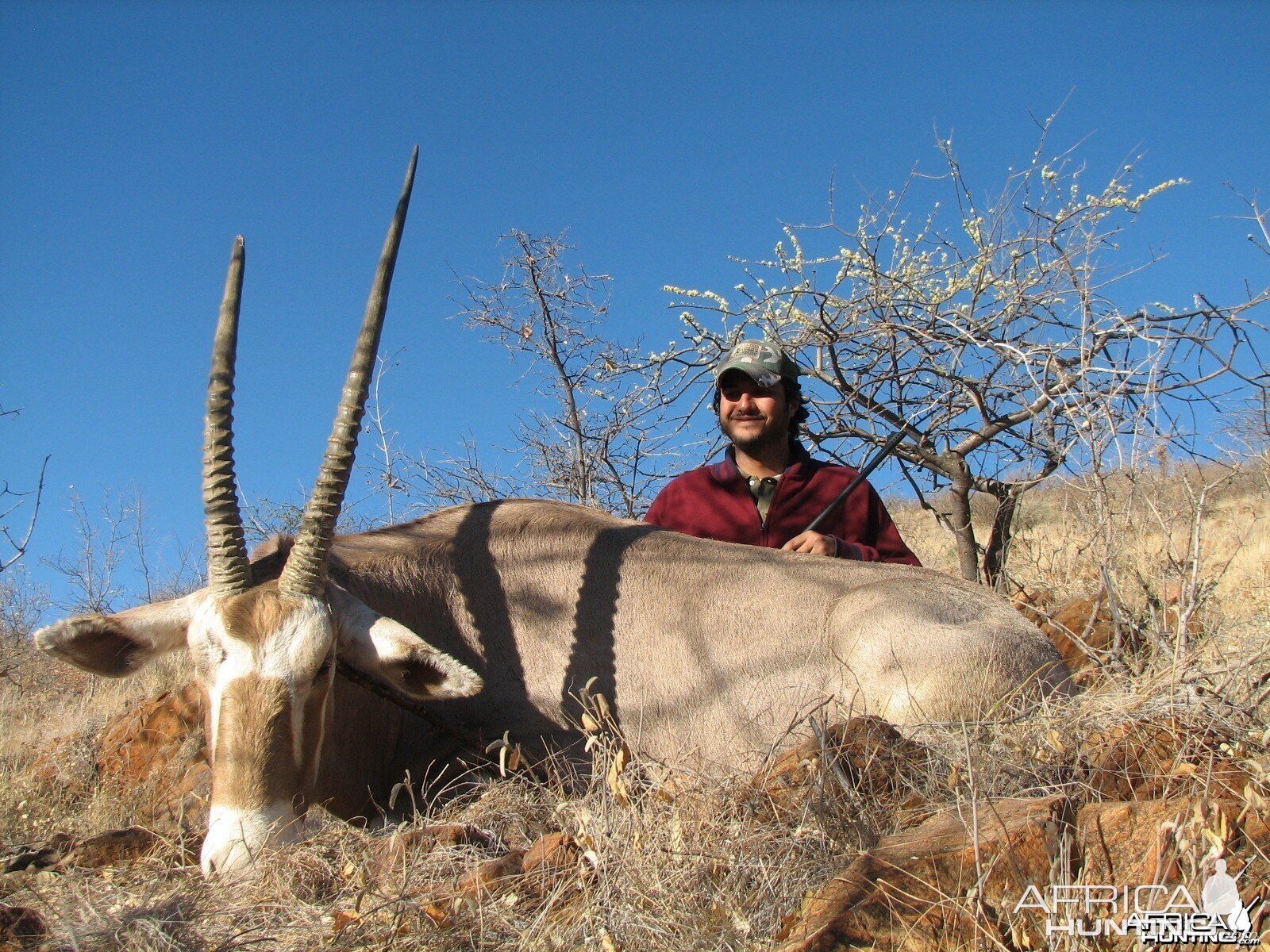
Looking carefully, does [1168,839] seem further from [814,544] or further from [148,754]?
[148,754]

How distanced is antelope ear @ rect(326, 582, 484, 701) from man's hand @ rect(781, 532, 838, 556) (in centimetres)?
214

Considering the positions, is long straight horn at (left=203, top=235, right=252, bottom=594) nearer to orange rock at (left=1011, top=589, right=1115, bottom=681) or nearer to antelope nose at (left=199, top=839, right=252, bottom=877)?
antelope nose at (left=199, top=839, right=252, bottom=877)

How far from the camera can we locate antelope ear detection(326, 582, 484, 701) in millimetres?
3664

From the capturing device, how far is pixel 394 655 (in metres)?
3.68

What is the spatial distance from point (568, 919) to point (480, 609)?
2234 millimetres

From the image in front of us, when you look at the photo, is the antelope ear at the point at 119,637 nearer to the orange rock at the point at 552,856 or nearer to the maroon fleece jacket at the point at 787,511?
the orange rock at the point at 552,856

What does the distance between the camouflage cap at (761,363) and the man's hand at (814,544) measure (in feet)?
3.71

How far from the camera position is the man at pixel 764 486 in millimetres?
5906

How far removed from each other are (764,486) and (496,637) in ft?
7.45

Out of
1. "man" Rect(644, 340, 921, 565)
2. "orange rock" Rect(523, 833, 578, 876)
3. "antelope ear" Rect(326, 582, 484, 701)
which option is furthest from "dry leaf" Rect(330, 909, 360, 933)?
"man" Rect(644, 340, 921, 565)

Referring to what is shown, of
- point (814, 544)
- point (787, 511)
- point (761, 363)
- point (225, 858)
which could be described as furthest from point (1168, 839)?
point (761, 363)

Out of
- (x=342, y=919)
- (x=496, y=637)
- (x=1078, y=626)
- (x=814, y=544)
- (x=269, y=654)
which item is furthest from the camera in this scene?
(x=1078, y=626)

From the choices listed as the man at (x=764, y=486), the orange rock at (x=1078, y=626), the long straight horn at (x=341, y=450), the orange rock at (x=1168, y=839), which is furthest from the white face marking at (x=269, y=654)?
the orange rock at (x=1078, y=626)

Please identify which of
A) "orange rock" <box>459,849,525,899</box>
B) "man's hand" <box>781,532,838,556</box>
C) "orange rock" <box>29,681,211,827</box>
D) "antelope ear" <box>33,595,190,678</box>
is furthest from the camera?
"man's hand" <box>781,532,838,556</box>
